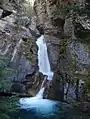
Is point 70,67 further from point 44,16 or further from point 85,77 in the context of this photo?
point 44,16

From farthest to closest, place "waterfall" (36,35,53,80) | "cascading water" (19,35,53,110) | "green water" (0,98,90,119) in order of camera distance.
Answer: "waterfall" (36,35,53,80)
"cascading water" (19,35,53,110)
"green water" (0,98,90,119)

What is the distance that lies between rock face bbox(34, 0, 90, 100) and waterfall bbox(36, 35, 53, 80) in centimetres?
23

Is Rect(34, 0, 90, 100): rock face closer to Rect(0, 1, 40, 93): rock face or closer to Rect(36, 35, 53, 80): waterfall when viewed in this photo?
Rect(36, 35, 53, 80): waterfall

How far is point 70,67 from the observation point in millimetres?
12133

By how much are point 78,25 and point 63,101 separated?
379cm

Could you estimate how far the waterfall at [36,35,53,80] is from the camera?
1381 cm

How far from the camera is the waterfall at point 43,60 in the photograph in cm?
1381

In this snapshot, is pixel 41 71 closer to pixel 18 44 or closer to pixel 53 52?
pixel 53 52

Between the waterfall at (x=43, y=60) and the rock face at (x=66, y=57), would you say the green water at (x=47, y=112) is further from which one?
the waterfall at (x=43, y=60)

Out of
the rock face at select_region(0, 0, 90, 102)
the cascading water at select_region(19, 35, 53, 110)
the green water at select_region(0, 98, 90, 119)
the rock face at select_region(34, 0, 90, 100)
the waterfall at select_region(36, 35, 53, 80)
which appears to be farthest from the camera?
the waterfall at select_region(36, 35, 53, 80)

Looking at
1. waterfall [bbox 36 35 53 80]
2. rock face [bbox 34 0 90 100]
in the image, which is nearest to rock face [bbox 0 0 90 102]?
rock face [bbox 34 0 90 100]

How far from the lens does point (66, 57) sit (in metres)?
12.8

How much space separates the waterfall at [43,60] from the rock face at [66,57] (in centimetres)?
23

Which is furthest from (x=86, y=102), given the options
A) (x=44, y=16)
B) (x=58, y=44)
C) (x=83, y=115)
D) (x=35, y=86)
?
(x=44, y=16)
